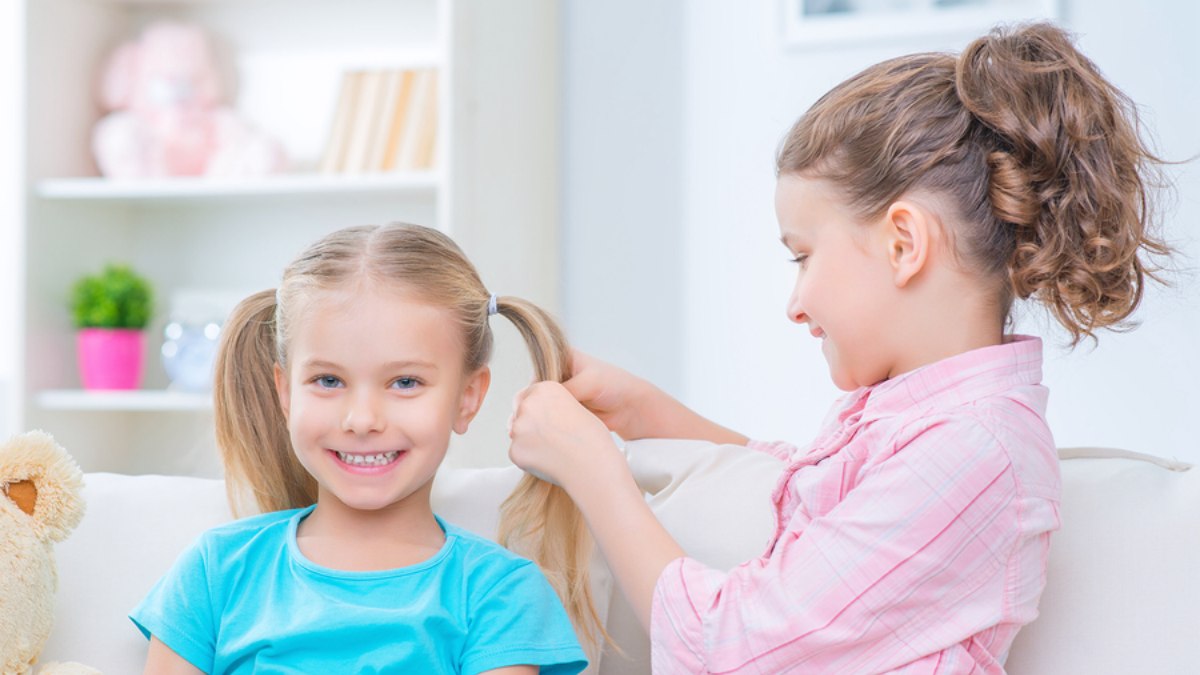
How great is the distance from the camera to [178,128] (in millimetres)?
2689

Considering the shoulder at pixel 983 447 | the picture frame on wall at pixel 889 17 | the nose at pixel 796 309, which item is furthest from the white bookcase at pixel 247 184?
the shoulder at pixel 983 447

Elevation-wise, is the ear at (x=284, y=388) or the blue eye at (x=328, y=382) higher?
the blue eye at (x=328, y=382)

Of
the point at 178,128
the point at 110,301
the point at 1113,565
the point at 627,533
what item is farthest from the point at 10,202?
the point at 1113,565

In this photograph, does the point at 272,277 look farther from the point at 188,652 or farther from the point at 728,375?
the point at 188,652

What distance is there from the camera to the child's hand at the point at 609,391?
4.16ft

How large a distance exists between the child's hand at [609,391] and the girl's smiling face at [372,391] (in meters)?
0.15

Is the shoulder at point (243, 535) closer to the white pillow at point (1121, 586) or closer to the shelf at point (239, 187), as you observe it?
the white pillow at point (1121, 586)

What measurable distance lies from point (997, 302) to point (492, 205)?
153 centimetres

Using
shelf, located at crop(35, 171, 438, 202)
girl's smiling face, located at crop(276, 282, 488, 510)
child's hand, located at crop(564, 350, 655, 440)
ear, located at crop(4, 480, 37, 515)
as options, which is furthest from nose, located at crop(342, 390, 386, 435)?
shelf, located at crop(35, 171, 438, 202)

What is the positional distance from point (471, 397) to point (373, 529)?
6.0 inches

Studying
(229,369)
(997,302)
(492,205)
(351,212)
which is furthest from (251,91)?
(997,302)

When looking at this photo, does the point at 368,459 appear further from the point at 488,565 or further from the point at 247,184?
the point at 247,184

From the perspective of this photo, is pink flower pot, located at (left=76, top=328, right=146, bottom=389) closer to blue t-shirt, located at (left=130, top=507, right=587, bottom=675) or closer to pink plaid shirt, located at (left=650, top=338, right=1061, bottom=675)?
blue t-shirt, located at (left=130, top=507, right=587, bottom=675)

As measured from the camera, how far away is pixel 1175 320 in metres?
2.27
